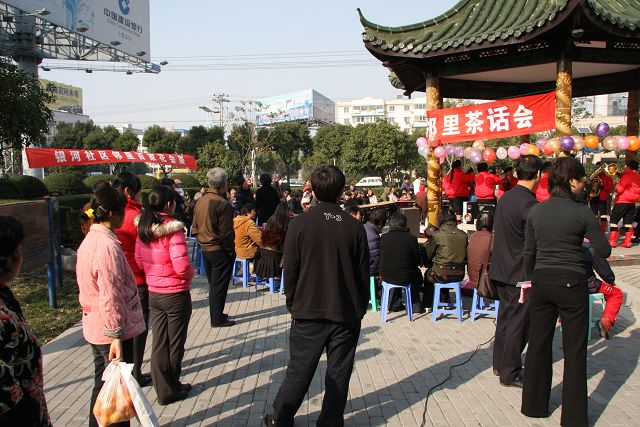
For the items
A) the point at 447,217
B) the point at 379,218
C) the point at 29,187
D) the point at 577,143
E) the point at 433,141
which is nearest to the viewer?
the point at 447,217

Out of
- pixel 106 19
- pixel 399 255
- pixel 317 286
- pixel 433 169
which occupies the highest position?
pixel 106 19

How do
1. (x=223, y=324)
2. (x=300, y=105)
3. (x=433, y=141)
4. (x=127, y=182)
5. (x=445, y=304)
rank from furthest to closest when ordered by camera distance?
(x=300, y=105) → (x=433, y=141) → (x=445, y=304) → (x=223, y=324) → (x=127, y=182)

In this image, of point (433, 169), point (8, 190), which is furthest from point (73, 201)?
point (433, 169)

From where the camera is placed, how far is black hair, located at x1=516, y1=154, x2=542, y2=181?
13.7 ft

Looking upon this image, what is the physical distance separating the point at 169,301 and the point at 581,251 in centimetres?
298

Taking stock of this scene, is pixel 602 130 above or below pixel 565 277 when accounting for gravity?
above

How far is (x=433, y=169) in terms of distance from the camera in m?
9.48

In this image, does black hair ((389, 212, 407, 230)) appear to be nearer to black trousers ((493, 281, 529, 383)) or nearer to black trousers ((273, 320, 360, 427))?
black trousers ((493, 281, 529, 383))

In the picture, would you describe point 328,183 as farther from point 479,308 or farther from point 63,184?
point 63,184

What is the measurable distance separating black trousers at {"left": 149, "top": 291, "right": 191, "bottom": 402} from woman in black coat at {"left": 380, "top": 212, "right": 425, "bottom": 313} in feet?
9.29

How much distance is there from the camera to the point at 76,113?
64.8 meters

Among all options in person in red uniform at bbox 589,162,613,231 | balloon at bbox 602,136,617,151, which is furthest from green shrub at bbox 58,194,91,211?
person in red uniform at bbox 589,162,613,231

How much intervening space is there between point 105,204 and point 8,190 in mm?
10049

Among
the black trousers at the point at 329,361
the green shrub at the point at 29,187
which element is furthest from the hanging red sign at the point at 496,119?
the green shrub at the point at 29,187
